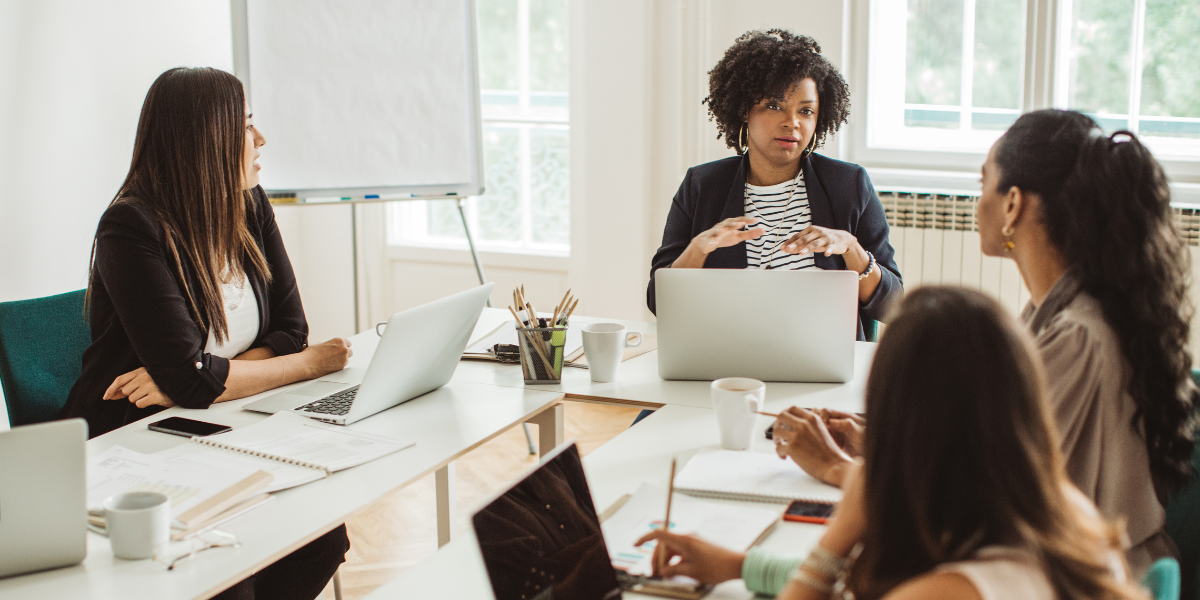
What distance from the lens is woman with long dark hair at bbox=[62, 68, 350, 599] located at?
171cm

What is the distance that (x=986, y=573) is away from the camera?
0.68 metres

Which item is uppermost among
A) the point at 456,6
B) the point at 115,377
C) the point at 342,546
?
the point at 456,6

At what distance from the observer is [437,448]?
1476mm

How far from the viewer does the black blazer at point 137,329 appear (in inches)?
67.0

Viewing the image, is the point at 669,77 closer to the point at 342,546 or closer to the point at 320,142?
the point at 320,142

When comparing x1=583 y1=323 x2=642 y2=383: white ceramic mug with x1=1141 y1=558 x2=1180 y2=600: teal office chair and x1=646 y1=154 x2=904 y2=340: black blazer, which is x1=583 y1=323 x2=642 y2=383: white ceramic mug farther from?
x1=1141 y1=558 x2=1180 y2=600: teal office chair

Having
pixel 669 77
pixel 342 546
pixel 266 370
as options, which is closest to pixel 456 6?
pixel 669 77

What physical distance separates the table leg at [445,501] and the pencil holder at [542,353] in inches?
14.4

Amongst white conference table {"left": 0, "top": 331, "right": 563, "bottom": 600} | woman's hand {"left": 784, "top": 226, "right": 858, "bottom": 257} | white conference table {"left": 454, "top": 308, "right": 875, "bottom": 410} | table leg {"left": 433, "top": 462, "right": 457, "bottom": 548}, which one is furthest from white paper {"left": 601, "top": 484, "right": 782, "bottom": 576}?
table leg {"left": 433, "top": 462, "right": 457, "bottom": 548}

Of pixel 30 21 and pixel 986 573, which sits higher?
pixel 30 21

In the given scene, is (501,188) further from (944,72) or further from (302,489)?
(302,489)

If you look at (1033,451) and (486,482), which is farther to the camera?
(486,482)

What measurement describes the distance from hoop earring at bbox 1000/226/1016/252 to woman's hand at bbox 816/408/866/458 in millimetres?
325

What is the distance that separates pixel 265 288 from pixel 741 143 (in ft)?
4.04
